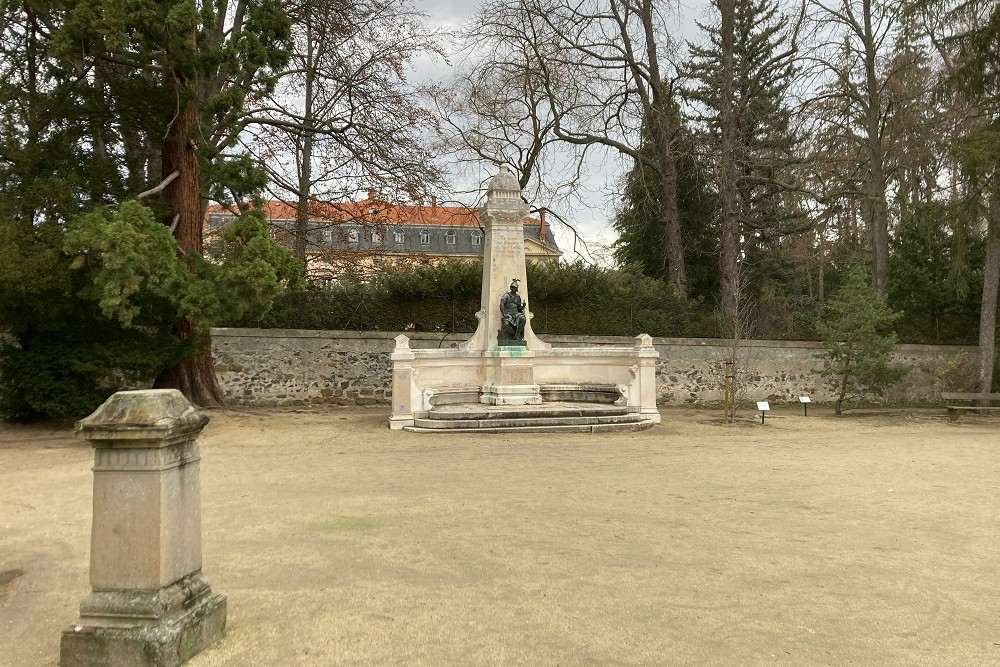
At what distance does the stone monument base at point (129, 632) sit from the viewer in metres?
→ 3.09

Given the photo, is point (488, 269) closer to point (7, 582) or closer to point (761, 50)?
point (7, 582)

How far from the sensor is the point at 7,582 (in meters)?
4.49

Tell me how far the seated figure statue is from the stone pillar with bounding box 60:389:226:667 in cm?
1118

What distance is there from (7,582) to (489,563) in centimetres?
310

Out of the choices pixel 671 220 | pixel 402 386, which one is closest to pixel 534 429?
pixel 402 386

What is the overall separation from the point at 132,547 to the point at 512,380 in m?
11.3

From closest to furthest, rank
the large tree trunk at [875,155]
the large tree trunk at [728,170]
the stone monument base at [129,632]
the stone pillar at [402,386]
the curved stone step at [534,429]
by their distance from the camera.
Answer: the stone monument base at [129,632]
the curved stone step at [534,429]
the stone pillar at [402,386]
the large tree trunk at [875,155]
the large tree trunk at [728,170]

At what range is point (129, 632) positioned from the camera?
3.10 m

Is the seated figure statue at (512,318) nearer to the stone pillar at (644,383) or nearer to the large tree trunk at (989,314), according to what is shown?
the stone pillar at (644,383)

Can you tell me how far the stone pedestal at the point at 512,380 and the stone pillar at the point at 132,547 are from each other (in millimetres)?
10852

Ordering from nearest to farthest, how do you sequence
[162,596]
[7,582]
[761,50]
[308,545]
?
[162,596] → [7,582] → [308,545] → [761,50]

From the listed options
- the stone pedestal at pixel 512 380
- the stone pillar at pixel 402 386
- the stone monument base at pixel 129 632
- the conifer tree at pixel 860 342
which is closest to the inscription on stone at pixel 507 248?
the stone pedestal at pixel 512 380

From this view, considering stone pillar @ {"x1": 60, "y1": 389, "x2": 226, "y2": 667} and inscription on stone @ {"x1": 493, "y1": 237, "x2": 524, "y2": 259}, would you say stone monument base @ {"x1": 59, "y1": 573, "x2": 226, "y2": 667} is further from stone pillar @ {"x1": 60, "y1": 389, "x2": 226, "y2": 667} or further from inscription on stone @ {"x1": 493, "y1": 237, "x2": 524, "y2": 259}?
inscription on stone @ {"x1": 493, "y1": 237, "x2": 524, "y2": 259}

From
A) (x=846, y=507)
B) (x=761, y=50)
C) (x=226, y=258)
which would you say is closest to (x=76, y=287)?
(x=226, y=258)
